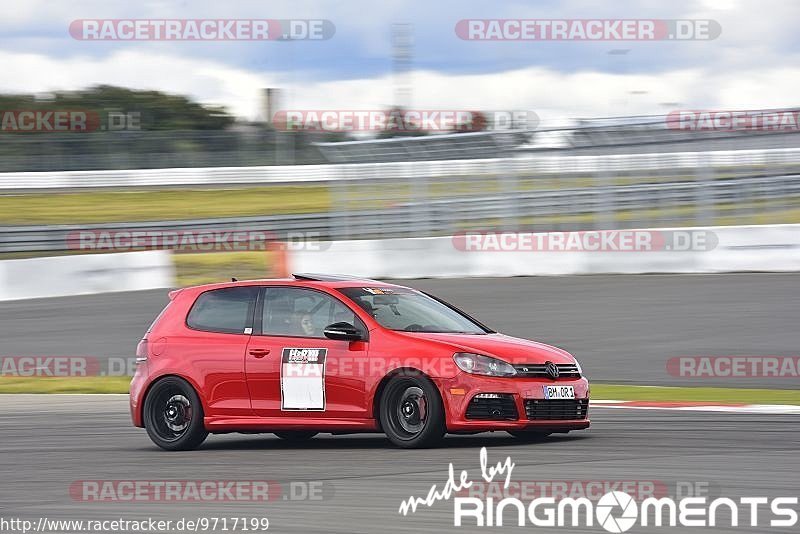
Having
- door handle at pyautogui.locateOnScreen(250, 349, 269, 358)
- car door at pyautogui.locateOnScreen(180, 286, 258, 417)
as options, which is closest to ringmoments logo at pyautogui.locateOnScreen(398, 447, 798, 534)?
door handle at pyautogui.locateOnScreen(250, 349, 269, 358)

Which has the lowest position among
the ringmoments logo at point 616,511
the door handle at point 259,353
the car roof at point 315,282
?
the ringmoments logo at point 616,511

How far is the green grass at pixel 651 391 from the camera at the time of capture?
43.2ft

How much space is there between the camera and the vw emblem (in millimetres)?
9281

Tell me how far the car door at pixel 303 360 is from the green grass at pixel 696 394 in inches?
192

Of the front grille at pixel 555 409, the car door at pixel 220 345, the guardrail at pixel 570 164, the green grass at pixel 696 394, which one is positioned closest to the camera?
the front grille at pixel 555 409

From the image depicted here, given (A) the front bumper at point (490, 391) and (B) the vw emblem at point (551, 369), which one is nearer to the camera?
(A) the front bumper at point (490, 391)

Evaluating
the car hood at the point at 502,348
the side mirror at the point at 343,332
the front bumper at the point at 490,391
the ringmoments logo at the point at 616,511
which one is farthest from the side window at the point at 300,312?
the ringmoments logo at the point at 616,511

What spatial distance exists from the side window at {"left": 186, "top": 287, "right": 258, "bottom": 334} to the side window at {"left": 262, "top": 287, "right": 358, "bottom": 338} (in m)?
0.18

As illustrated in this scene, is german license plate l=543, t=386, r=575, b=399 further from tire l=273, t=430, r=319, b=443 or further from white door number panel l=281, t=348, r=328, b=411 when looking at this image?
tire l=273, t=430, r=319, b=443

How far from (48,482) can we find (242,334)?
2088 mm

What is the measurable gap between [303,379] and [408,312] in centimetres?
99

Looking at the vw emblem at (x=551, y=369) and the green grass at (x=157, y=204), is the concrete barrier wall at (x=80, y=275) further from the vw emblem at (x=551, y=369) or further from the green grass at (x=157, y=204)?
the vw emblem at (x=551, y=369)

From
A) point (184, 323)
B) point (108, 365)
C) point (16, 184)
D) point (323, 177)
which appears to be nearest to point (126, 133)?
point (16, 184)

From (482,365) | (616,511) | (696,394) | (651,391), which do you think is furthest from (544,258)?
(616,511)
